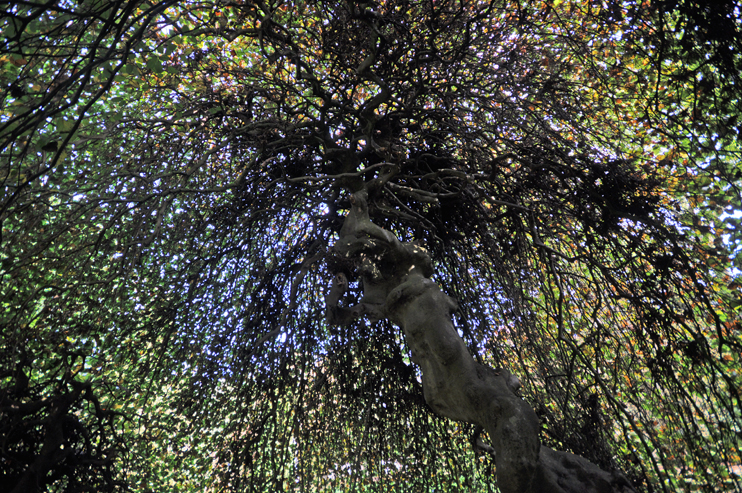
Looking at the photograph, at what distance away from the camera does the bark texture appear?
7.88 ft

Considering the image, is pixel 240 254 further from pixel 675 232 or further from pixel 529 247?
pixel 675 232

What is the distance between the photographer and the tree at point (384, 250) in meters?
2.78

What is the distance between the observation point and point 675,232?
300 cm

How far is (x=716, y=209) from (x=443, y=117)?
2.61 metres

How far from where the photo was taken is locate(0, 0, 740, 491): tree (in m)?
2.78

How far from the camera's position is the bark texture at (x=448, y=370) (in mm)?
2402

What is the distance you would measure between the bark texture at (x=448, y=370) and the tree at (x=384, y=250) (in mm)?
16

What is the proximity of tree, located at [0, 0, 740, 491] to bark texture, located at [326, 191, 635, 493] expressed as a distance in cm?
2

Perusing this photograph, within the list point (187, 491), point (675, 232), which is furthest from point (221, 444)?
point (675, 232)

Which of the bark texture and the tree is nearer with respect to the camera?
the bark texture

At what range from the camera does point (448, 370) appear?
2852 millimetres

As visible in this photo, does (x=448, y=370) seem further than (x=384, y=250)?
Result: No

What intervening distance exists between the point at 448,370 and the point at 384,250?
115 centimetres

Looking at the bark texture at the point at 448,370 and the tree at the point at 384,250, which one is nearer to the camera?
the bark texture at the point at 448,370
